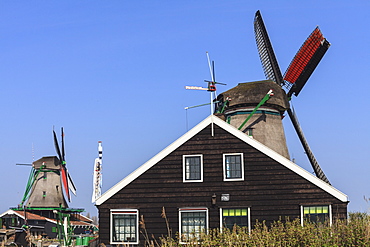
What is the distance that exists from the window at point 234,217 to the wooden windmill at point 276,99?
727 cm

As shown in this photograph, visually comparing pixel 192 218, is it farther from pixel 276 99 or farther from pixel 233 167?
pixel 276 99

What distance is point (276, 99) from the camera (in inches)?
1078

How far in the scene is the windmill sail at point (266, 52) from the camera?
3212 cm

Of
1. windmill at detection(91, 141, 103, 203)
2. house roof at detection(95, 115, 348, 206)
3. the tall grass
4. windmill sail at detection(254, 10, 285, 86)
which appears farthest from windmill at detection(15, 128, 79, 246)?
the tall grass

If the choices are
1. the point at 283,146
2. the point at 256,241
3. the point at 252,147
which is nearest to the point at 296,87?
the point at 283,146

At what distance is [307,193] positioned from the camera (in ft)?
63.9

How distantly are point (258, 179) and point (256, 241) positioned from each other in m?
6.56

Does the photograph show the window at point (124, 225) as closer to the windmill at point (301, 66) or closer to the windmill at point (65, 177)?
the windmill at point (301, 66)

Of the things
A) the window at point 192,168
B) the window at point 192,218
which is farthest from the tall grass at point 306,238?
the window at point 192,168

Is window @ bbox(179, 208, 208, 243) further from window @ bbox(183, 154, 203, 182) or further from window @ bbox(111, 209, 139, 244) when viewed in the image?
window @ bbox(111, 209, 139, 244)

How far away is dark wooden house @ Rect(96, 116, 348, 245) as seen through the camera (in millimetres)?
19531

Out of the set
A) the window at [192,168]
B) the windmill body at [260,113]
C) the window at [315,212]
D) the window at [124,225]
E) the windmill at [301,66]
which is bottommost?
the window at [124,225]

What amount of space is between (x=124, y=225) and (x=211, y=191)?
11.8ft

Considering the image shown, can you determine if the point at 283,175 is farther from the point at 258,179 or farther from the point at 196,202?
Answer: the point at 196,202
